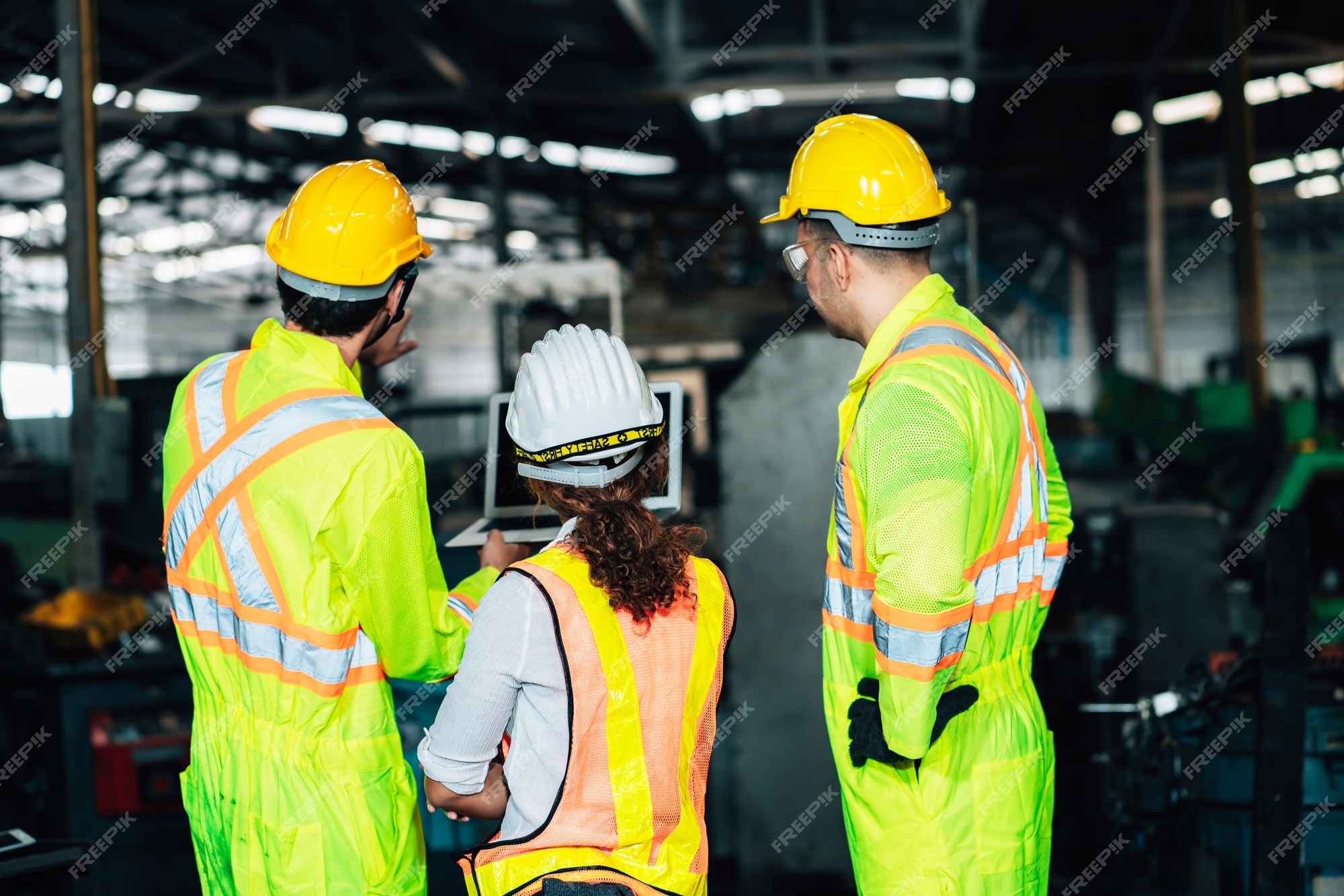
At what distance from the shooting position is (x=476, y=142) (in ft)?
45.6

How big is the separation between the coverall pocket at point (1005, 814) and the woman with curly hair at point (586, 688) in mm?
477

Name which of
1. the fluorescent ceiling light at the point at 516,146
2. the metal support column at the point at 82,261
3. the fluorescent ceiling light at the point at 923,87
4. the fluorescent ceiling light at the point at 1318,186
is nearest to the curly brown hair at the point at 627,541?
the metal support column at the point at 82,261

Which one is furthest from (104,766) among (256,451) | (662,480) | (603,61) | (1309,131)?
(1309,131)

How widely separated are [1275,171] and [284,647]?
1965cm

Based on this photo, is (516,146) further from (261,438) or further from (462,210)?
(261,438)

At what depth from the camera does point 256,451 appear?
70.7 inches

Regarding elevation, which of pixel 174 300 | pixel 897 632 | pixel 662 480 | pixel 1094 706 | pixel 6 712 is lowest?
pixel 6 712

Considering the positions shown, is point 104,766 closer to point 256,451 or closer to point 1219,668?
point 256,451

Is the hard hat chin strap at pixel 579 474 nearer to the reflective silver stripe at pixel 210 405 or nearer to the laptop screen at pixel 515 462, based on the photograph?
the laptop screen at pixel 515 462

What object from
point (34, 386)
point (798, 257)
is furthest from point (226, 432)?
point (34, 386)

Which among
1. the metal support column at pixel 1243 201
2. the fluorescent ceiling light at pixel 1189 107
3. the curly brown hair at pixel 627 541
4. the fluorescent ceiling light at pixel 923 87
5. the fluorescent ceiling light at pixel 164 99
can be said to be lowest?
the curly brown hair at pixel 627 541

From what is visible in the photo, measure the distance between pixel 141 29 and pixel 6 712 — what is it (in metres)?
8.24

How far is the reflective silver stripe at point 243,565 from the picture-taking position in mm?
1781

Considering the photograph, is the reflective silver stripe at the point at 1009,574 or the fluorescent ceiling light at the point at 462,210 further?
the fluorescent ceiling light at the point at 462,210
